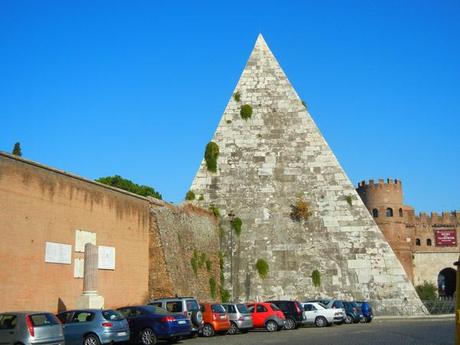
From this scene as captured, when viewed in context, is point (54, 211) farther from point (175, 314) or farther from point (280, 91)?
point (280, 91)

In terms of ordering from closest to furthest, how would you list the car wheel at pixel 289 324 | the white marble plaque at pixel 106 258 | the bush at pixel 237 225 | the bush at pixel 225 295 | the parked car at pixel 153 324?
the parked car at pixel 153 324 < the white marble plaque at pixel 106 258 < the car wheel at pixel 289 324 < the bush at pixel 225 295 < the bush at pixel 237 225

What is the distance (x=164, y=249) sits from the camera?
22.6 m

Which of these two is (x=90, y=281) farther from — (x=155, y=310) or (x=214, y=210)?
(x=214, y=210)

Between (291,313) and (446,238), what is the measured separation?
5130 cm

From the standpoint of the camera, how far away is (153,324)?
15.5m

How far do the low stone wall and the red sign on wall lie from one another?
48.0 m

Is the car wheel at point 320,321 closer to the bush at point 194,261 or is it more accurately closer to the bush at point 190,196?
the bush at point 194,261

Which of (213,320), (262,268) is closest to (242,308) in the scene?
(213,320)

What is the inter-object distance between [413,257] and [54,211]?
57.9 metres

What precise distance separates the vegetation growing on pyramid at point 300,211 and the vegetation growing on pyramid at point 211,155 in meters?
→ 4.33

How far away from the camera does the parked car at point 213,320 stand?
1878 cm

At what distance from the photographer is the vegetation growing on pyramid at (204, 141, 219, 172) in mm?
28938

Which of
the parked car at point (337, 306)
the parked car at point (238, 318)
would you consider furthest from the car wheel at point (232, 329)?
the parked car at point (337, 306)

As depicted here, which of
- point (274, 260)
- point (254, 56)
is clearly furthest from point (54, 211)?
point (254, 56)
